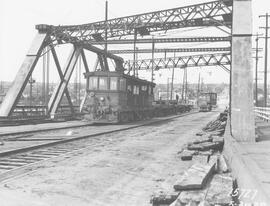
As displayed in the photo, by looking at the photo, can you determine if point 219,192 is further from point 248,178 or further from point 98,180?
point 98,180

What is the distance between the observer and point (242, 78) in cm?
1138

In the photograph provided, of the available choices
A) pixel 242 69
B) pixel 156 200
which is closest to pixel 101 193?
pixel 156 200

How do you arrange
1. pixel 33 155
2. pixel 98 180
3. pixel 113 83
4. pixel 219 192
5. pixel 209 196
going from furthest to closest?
1. pixel 113 83
2. pixel 33 155
3. pixel 98 180
4. pixel 219 192
5. pixel 209 196

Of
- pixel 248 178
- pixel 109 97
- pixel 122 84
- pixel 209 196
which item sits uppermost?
pixel 122 84

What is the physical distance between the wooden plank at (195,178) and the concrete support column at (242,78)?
4.36 meters

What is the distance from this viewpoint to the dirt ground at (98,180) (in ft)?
20.0

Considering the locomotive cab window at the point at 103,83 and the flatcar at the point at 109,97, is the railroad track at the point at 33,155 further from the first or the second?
the locomotive cab window at the point at 103,83

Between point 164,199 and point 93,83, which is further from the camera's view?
point 93,83

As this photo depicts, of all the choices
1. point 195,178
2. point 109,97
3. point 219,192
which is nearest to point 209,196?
point 219,192

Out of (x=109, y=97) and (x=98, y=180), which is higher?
(x=109, y=97)

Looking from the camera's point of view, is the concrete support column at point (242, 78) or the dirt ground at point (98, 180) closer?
the dirt ground at point (98, 180)

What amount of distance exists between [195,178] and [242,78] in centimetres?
585

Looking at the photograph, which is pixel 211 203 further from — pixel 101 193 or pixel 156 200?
pixel 101 193

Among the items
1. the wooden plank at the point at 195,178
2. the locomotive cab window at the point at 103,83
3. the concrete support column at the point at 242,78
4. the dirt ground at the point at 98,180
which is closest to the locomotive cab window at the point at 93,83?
the locomotive cab window at the point at 103,83
